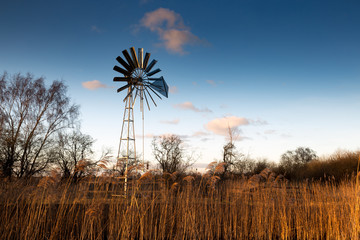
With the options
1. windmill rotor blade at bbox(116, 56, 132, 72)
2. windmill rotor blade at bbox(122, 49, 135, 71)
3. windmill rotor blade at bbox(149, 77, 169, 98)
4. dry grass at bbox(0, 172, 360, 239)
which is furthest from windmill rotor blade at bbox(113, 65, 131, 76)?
dry grass at bbox(0, 172, 360, 239)

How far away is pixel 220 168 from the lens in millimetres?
4676

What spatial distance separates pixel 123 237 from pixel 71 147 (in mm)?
18914

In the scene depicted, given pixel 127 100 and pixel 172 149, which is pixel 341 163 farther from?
pixel 127 100

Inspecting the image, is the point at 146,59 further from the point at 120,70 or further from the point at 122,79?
the point at 122,79

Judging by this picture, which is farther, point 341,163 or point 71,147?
point 71,147

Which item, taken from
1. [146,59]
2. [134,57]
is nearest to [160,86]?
[146,59]

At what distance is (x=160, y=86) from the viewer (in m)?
10.9

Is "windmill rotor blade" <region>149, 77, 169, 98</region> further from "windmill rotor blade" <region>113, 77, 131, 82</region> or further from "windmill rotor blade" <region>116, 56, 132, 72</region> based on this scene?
"windmill rotor blade" <region>116, 56, 132, 72</region>

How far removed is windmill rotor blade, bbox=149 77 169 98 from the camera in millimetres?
10867

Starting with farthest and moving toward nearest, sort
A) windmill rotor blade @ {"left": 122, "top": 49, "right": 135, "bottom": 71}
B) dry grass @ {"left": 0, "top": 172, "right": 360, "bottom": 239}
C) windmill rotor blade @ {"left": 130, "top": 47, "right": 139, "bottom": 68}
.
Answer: windmill rotor blade @ {"left": 130, "top": 47, "right": 139, "bottom": 68} → windmill rotor blade @ {"left": 122, "top": 49, "right": 135, "bottom": 71} → dry grass @ {"left": 0, "top": 172, "right": 360, "bottom": 239}

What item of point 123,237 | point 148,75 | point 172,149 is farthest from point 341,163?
point 123,237

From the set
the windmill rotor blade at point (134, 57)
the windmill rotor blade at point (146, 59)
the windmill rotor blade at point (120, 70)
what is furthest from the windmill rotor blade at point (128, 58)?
the windmill rotor blade at point (146, 59)

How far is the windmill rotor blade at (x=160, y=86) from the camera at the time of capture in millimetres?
10867

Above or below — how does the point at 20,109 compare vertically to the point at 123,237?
above
